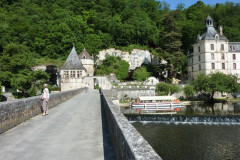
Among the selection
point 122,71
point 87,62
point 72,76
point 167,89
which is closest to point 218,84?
point 167,89

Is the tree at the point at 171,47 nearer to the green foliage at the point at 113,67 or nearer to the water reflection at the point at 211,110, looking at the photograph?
the green foliage at the point at 113,67

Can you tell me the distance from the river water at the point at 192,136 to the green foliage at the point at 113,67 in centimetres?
3286

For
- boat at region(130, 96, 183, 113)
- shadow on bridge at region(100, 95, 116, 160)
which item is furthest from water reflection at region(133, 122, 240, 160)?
boat at region(130, 96, 183, 113)

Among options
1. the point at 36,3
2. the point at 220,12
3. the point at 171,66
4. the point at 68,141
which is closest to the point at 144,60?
the point at 171,66

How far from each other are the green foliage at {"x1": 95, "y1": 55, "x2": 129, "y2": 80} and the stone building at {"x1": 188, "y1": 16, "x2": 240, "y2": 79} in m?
19.5

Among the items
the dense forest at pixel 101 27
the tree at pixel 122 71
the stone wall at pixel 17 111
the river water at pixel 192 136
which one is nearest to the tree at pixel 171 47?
the dense forest at pixel 101 27

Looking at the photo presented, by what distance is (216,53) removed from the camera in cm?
5319

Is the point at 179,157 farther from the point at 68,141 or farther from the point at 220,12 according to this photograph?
the point at 220,12

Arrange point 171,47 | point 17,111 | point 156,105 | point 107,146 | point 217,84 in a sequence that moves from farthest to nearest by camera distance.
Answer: point 171,47, point 217,84, point 156,105, point 17,111, point 107,146

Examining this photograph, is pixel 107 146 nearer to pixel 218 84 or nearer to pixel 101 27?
pixel 218 84

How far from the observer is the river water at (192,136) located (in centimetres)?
1523

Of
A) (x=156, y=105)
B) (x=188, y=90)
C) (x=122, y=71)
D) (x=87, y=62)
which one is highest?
(x=87, y=62)

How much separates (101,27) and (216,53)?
36721 millimetres

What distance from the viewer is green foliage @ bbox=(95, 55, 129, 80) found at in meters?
58.8
